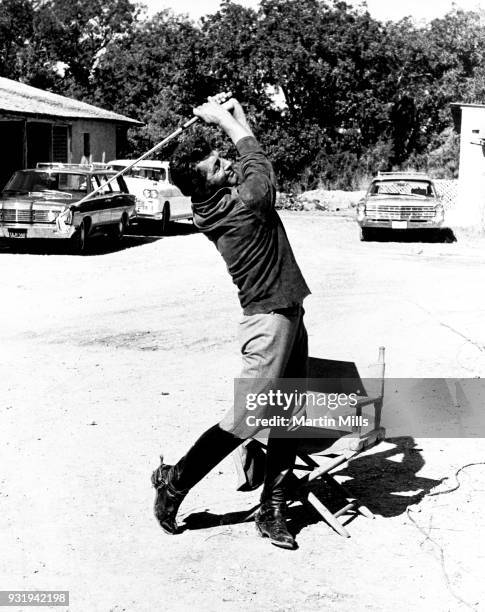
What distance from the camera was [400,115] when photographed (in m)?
41.9

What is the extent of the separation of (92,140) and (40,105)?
4.18 metres

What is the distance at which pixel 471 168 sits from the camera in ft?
Answer: 92.3

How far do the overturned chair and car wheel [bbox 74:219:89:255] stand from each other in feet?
Answer: 44.4

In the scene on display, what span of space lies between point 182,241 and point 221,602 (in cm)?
1804

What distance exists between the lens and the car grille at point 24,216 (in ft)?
60.7

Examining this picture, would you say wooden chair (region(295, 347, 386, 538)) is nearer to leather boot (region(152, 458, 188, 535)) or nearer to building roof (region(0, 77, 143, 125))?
leather boot (region(152, 458, 188, 535))

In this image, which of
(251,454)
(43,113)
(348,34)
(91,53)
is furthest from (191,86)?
(251,454)

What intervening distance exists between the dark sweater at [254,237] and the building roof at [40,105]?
2082 cm

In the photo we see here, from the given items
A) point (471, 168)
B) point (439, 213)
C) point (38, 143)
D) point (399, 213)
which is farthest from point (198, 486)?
point (38, 143)

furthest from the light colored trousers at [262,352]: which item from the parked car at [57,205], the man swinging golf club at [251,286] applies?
the parked car at [57,205]

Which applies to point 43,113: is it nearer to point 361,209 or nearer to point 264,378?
point 361,209

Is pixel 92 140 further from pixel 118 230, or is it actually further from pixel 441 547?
pixel 441 547

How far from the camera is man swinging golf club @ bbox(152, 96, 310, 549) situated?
474 centimetres

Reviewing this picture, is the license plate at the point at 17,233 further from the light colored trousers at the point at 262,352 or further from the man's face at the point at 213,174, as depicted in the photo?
the light colored trousers at the point at 262,352
